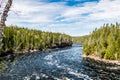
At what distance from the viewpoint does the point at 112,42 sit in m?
123

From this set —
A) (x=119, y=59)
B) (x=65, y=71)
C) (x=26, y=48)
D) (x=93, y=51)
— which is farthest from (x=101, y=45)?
(x=65, y=71)

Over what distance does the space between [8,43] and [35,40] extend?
1720 inches

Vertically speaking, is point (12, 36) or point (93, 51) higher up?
point (12, 36)

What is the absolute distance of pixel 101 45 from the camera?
137250 mm

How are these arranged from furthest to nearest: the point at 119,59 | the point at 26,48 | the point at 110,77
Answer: the point at 26,48
the point at 119,59
the point at 110,77

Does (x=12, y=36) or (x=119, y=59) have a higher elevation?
(x=12, y=36)

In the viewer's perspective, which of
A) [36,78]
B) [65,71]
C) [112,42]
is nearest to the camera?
[36,78]

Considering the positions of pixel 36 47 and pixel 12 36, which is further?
pixel 36 47

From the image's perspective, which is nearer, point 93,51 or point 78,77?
point 78,77

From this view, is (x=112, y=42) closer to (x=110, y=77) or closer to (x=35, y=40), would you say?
(x=110, y=77)

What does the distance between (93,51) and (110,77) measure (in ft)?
250

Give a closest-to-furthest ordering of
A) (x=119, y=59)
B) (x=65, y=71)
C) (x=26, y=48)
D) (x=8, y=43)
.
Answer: (x=65, y=71)
(x=119, y=59)
(x=8, y=43)
(x=26, y=48)

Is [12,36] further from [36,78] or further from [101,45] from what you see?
[36,78]

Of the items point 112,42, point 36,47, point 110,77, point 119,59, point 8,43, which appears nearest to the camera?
point 110,77
